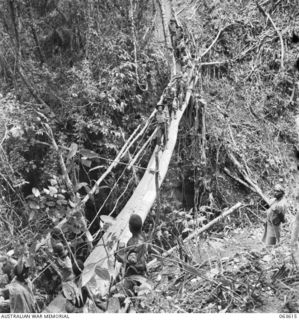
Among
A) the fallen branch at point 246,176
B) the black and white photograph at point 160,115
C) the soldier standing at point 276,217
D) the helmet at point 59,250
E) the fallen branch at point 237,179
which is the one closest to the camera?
the helmet at point 59,250

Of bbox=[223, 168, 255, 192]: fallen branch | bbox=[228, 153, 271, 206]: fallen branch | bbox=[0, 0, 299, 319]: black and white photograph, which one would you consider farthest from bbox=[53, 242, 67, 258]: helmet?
bbox=[223, 168, 255, 192]: fallen branch

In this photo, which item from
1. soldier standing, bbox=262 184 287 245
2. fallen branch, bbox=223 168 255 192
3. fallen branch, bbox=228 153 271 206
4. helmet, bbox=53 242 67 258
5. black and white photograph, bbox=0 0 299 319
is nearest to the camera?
helmet, bbox=53 242 67 258

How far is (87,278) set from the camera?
2.85 meters

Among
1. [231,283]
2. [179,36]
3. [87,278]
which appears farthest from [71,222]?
[179,36]

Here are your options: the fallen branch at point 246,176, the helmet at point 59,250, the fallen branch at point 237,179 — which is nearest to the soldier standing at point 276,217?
the fallen branch at point 246,176

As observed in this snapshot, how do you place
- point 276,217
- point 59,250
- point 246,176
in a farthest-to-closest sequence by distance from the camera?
point 246,176 → point 276,217 → point 59,250

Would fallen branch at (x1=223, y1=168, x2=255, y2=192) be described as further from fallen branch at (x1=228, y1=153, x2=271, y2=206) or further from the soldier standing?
the soldier standing

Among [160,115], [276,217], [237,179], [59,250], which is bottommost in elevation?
[237,179]

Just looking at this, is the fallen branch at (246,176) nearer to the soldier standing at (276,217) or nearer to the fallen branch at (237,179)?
the fallen branch at (237,179)

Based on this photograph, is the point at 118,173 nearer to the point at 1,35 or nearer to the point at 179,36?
the point at 179,36

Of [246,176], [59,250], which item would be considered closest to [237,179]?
[246,176]

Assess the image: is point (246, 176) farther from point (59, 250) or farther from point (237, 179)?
point (59, 250)

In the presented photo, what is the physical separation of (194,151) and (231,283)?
3.98 m

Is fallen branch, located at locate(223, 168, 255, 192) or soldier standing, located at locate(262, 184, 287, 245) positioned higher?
soldier standing, located at locate(262, 184, 287, 245)
